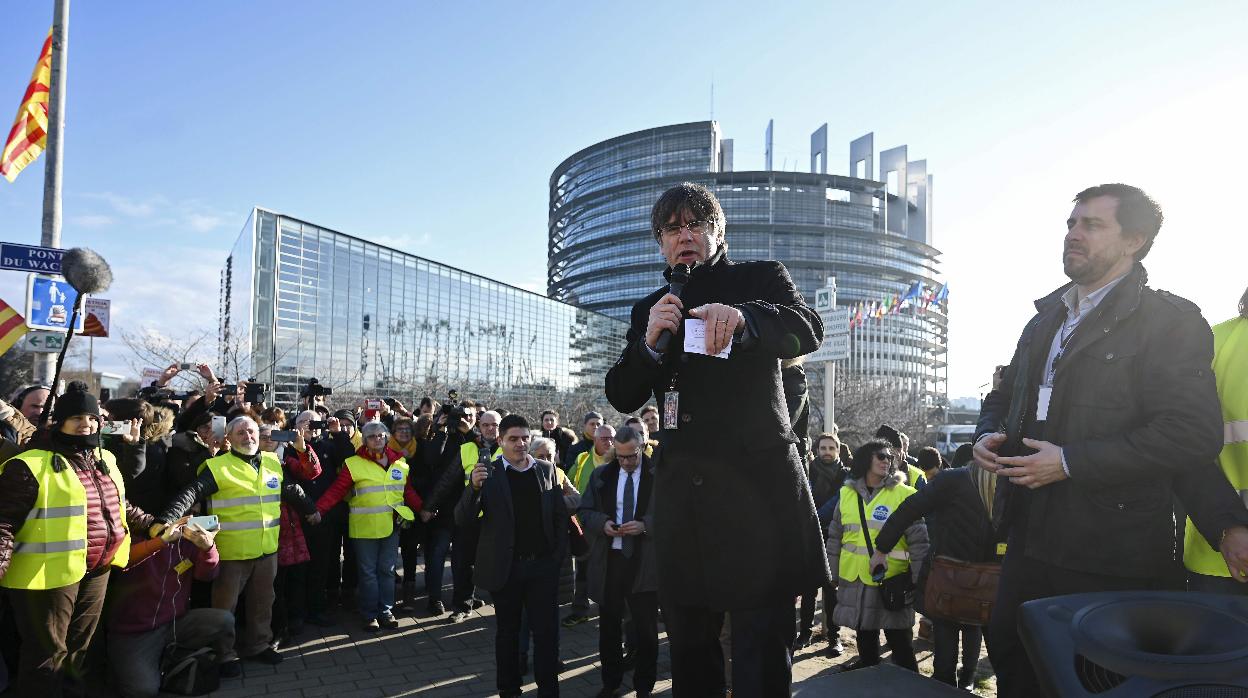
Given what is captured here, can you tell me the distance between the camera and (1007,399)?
279 centimetres

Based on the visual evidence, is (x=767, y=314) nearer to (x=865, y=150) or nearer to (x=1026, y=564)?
(x=1026, y=564)

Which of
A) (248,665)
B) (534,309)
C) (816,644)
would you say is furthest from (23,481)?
(534,309)

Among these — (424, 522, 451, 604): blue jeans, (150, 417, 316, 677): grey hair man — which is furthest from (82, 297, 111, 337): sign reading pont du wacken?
(424, 522, 451, 604): blue jeans

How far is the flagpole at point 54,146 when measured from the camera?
25.6 ft

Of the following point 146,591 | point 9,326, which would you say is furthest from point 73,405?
point 9,326

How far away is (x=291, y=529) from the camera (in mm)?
6938

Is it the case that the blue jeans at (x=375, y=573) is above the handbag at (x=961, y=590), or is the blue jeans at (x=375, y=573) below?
below

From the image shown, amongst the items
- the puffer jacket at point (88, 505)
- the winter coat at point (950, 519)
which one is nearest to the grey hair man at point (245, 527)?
the puffer jacket at point (88, 505)

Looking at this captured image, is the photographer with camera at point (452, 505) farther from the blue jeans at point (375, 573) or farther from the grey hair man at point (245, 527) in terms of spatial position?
the grey hair man at point (245, 527)

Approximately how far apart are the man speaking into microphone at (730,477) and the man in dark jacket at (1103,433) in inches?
33.2

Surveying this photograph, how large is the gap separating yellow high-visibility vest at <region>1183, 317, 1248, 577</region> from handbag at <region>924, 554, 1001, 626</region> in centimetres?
165

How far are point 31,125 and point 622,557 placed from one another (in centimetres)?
853

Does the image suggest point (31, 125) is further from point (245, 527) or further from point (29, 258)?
point (245, 527)

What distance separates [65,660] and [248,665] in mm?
1554
